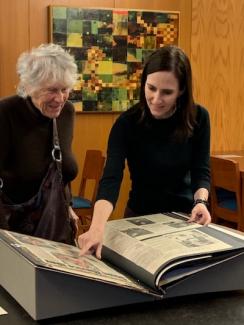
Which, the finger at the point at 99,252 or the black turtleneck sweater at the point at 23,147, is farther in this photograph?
the black turtleneck sweater at the point at 23,147

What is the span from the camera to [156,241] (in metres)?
1.17

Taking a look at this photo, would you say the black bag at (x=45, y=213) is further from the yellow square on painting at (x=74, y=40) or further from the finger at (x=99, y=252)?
the yellow square on painting at (x=74, y=40)

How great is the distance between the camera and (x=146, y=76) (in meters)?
1.61

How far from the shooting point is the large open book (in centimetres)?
101

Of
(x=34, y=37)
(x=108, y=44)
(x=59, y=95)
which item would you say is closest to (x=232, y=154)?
(x=108, y=44)

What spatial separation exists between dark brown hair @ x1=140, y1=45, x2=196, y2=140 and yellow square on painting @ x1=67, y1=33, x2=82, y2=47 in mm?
2697

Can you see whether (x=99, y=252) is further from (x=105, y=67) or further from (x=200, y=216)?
(x=105, y=67)

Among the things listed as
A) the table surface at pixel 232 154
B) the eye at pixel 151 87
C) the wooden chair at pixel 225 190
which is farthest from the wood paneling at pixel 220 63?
the eye at pixel 151 87

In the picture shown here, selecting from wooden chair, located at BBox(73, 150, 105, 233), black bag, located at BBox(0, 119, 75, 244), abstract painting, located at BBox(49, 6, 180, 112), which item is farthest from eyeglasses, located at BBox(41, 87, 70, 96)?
abstract painting, located at BBox(49, 6, 180, 112)

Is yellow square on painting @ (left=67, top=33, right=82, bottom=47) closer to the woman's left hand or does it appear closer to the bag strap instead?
the bag strap

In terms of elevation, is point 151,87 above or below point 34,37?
below

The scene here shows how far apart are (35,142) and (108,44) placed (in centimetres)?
275

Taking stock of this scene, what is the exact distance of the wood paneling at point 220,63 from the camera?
471cm

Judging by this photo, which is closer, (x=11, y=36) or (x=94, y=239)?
(x=94, y=239)
